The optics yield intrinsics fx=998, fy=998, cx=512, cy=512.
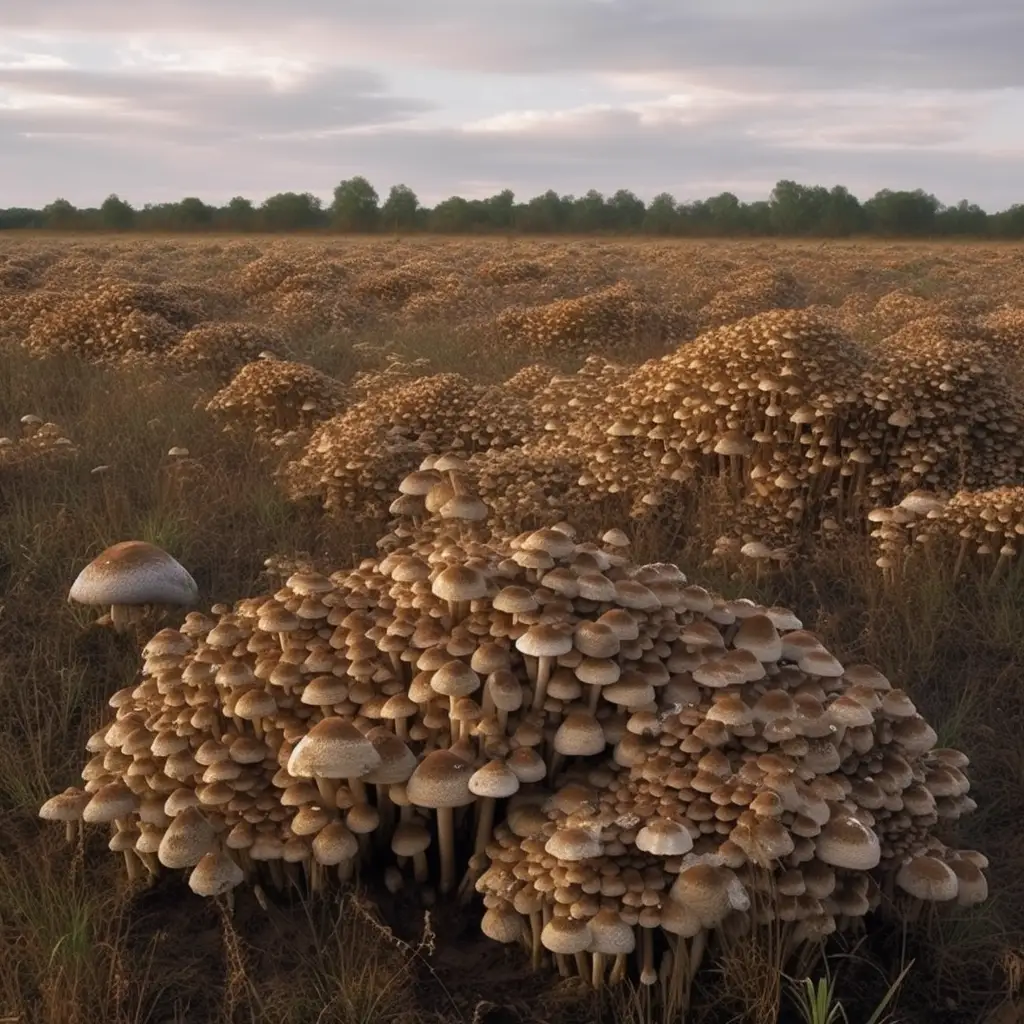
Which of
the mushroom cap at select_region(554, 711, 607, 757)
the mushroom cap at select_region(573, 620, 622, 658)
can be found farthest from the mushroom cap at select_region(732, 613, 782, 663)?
the mushroom cap at select_region(554, 711, 607, 757)

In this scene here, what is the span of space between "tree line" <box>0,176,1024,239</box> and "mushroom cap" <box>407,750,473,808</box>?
69.0 meters

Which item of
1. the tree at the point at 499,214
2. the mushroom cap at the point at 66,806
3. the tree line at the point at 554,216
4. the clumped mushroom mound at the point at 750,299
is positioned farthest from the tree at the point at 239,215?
the mushroom cap at the point at 66,806

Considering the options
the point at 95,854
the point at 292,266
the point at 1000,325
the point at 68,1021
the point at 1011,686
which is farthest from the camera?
the point at 292,266

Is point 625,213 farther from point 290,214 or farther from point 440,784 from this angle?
point 440,784

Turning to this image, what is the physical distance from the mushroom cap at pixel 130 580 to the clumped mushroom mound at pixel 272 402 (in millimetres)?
4028

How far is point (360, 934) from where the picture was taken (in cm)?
333

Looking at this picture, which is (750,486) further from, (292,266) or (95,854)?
(292,266)

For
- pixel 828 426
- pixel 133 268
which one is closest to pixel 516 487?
pixel 828 426

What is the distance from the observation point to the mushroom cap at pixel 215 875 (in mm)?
3273

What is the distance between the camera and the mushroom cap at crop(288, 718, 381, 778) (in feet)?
10.6

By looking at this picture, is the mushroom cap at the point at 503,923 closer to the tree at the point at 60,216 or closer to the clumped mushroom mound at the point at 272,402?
the clumped mushroom mound at the point at 272,402

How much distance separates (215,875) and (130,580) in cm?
229

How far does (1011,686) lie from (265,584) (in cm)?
413

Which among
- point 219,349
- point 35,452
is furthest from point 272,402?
point 219,349
